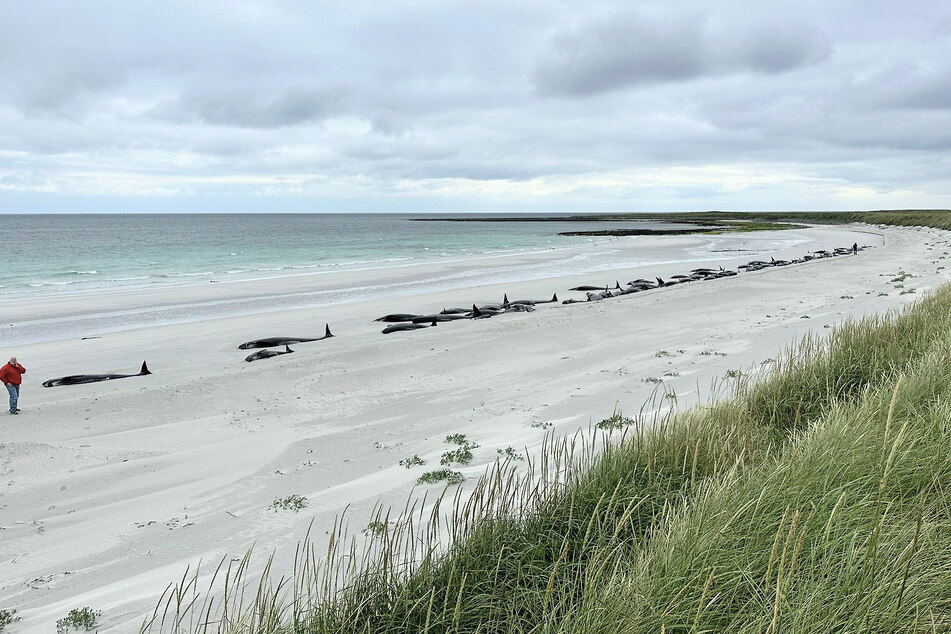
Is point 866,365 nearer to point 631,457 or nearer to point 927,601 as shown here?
point 631,457

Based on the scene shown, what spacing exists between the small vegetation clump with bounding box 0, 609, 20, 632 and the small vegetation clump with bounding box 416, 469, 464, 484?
11.2 feet

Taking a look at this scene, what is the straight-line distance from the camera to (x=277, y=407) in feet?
31.7

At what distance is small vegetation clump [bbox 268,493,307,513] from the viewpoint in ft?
19.2

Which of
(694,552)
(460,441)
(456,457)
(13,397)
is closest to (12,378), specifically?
(13,397)

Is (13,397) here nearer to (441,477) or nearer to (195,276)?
(441,477)

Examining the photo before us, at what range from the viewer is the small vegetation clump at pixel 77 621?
413 centimetres

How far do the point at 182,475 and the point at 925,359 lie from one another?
8.68 metres

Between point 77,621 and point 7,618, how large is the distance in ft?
1.77

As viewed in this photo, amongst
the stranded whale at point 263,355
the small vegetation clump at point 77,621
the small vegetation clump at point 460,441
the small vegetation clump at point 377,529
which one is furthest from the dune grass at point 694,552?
the stranded whale at point 263,355

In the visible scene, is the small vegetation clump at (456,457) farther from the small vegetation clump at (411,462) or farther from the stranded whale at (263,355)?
the stranded whale at (263,355)

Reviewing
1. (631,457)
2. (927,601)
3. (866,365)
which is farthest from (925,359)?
(927,601)

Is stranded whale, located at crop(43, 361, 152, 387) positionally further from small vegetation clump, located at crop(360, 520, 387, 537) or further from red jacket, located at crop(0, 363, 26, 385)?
small vegetation clump, located at crop(360, 520, 387, 537)

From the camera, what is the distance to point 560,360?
1234 centimetres

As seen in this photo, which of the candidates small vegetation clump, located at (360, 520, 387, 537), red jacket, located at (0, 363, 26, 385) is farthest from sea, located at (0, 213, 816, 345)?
small vegetation clump, located at (360, 520, 387, 537)
